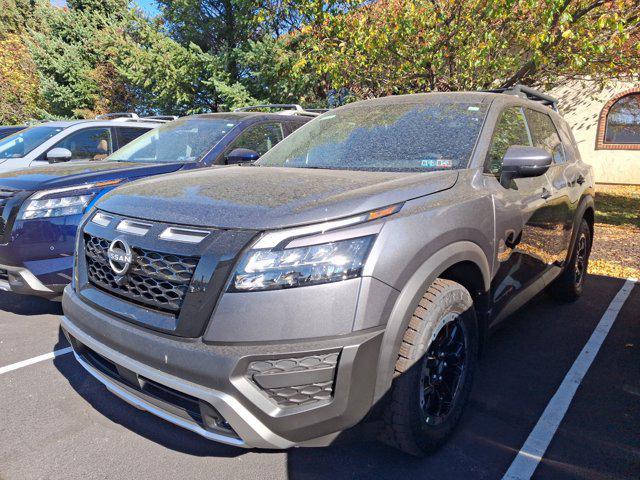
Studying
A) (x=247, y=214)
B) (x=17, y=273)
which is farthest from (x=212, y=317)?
(x=17, y=273)

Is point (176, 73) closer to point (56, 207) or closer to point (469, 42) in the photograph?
point (469, 42)

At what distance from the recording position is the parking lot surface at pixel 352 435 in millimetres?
2221

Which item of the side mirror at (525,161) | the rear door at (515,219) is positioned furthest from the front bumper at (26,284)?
the side mirror at (525,161)

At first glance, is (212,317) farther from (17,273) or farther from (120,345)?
(17,273)

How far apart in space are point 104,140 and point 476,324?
5.81m

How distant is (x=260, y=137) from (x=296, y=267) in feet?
12.1

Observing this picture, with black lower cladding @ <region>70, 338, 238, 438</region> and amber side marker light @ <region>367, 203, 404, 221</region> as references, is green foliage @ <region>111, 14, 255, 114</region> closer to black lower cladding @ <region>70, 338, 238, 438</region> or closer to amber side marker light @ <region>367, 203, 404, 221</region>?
black lower cladding @ <region>70, 338, 238, 438</region>

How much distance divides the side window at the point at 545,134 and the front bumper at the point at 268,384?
254 centimetres

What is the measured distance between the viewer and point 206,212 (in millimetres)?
1922

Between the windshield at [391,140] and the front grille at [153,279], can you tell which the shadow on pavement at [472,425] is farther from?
the windshield at [391,140]

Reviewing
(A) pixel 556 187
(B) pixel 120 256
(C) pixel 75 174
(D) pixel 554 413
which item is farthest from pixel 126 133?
(D) pixel 554 413

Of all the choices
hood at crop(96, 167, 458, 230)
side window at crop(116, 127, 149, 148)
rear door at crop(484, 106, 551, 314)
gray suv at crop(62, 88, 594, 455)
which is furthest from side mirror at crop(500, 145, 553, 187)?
side window at crop(116, 127, 149, 148)

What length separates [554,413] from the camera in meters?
2.70

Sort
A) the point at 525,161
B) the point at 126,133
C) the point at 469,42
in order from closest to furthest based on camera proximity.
Result: the point at 525,161, the point at 126,133, the point at 469,42
